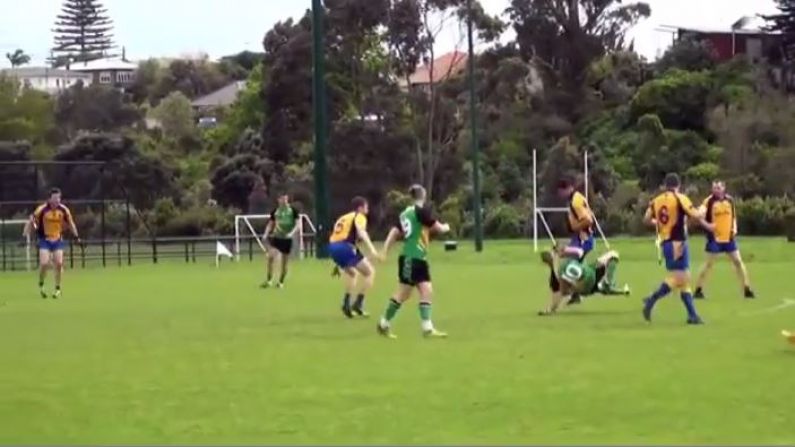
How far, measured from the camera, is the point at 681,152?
80562mm

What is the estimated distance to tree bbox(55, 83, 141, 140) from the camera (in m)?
116

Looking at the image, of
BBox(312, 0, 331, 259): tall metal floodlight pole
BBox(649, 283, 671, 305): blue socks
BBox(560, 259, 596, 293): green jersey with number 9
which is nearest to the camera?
BBox(649, 283, 671, 305): blue socks

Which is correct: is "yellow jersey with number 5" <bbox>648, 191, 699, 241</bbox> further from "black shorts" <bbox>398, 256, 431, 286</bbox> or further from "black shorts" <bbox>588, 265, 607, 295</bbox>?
"black shorts" <bbox>398, 256, 431, 286</bbox>

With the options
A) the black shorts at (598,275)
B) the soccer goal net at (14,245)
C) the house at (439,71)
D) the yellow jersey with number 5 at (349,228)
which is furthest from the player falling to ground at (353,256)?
the house at (439,71)

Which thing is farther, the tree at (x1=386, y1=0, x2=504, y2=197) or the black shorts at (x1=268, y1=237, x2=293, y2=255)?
the tree at (x1=386, y1=0, x2=504, y2=197)

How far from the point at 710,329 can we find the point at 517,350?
342 cm

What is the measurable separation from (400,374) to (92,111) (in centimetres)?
10240

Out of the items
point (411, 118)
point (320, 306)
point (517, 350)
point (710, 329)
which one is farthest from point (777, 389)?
point (411, 118)

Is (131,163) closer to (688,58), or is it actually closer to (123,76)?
(688,58)

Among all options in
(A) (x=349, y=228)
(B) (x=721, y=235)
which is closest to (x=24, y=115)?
(B) (x=721, y=235)

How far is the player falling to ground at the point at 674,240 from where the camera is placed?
21516 mm

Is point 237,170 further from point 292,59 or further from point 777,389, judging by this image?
point 777,389

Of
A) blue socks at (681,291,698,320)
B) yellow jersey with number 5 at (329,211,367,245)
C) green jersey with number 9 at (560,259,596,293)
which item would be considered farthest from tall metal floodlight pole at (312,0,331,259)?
blue socks at (681,291,698,320)

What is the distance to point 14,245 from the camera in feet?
184
